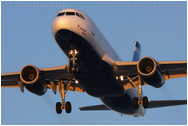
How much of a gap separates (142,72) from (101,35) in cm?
458

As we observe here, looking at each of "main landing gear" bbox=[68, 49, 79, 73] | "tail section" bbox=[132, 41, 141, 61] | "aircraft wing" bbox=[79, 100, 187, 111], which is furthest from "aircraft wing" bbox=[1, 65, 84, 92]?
"tail section" bbox=[132, 41, 141, 61]

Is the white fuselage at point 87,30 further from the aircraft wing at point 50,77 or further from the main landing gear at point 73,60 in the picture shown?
the aircraft wing at point 50,77

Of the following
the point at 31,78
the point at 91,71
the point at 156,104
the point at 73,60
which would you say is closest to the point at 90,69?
the point at 91,71

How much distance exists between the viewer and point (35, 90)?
41.2 metres

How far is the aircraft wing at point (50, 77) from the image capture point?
4147 cm

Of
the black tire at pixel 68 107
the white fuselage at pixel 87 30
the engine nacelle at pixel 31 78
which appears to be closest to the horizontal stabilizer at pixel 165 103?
the white fuselage at pixel 87 30

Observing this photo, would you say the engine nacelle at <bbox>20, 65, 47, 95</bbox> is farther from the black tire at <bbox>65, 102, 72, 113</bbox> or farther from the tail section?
the tail section

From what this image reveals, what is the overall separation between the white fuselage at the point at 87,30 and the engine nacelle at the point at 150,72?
2.62m

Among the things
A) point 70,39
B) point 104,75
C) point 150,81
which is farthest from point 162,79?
point 70,39

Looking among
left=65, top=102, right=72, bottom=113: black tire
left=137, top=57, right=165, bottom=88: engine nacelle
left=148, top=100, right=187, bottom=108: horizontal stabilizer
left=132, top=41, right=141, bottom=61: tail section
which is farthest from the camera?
left=132, top=41, right=141, bottom=61: tail section

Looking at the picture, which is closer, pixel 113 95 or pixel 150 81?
pixel 150 81

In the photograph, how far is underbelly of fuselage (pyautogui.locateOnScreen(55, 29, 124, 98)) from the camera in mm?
36781

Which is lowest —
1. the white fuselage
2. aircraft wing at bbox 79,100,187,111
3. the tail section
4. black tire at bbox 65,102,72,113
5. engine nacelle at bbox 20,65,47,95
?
black tire at bbox 65,102,72,113

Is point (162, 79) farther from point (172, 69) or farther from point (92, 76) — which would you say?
point (92, 76)
